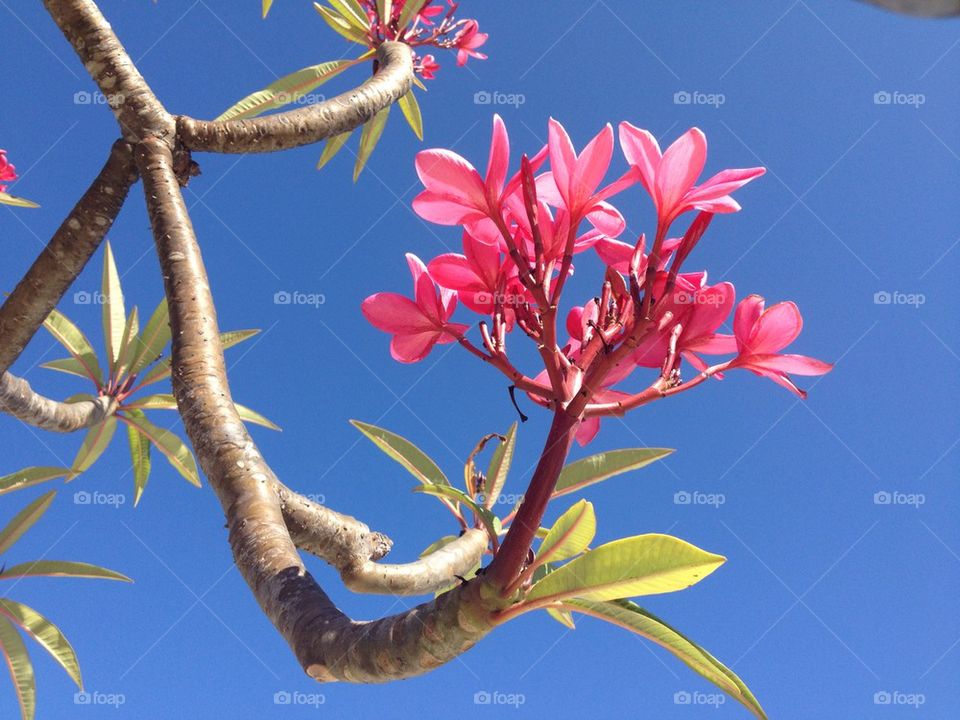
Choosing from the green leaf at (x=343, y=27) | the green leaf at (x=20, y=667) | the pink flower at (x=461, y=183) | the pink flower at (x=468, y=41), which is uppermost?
the pink flower at (x=468, y=41)

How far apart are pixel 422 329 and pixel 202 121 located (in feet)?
2.17

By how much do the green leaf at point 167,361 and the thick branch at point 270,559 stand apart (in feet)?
3.02

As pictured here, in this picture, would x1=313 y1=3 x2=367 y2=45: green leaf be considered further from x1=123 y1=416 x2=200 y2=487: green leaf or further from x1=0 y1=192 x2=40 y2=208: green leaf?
x1=123 y1=416 x2=200 y2=487: green leaf

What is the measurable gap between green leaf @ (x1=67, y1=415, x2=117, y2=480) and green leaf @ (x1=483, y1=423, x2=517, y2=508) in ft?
4.21

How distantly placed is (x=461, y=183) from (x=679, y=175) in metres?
0.17

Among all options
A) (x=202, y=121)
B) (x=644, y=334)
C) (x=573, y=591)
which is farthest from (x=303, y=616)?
(x=202, y=121)

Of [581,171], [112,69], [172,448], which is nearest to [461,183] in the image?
[581,171]

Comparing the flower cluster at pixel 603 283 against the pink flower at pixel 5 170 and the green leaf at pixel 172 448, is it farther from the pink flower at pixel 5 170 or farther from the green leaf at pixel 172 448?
the pink flower at pixel 5 170

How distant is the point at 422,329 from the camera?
0.64 m

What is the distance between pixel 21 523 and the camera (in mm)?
1683

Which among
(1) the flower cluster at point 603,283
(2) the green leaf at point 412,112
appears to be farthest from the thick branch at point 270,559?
(2) the green leaf at point 412,112

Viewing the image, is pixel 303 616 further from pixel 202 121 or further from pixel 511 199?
pixel 202 121

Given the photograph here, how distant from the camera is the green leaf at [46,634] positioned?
166cm

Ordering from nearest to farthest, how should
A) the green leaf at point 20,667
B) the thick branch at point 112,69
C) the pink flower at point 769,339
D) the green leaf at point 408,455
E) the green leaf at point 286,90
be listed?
the pink flower at point 769,339 → the green leaf at point 408,455 → the thick branch at point 112,69 → the green leaf at point 286,90 → the green leaf at point 20,667
